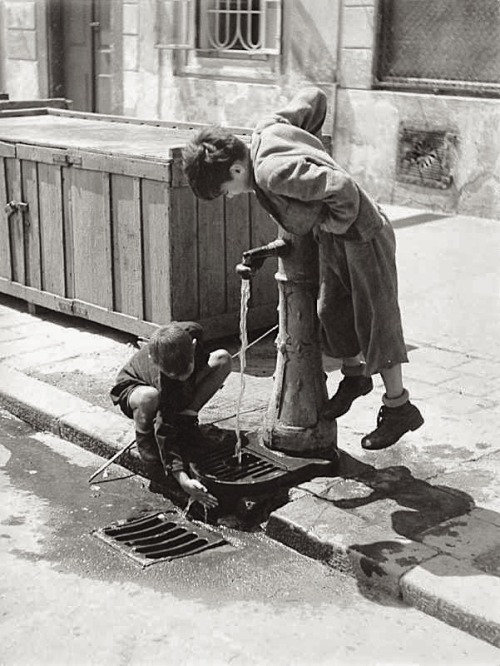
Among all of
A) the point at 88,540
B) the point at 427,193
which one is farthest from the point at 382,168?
the point at 88,540

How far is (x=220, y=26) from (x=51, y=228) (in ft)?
20.9

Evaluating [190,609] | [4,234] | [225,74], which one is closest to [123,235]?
[4,234]

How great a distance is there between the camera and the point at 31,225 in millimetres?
7305

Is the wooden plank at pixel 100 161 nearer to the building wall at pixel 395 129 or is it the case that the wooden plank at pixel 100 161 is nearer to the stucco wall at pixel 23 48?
the building wall at pixel 395 129

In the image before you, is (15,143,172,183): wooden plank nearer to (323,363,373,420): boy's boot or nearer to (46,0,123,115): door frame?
(323,363,373,420): boy's boot

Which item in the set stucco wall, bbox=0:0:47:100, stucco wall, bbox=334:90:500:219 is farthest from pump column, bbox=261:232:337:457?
stucco wall, bbox=0:0:47:100

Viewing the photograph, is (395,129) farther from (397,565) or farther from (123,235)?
(397,565)

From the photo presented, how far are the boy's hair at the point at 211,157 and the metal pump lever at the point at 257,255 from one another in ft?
1.17

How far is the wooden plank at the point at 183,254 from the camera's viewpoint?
244 inches

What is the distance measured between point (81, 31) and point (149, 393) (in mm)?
11102

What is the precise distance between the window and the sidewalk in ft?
8.16

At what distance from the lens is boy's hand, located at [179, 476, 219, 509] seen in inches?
175

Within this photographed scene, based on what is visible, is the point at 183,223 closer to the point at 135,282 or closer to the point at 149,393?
the point at 135,282

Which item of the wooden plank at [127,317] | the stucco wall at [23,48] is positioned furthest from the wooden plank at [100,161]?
the stucco wall at [23,48]
